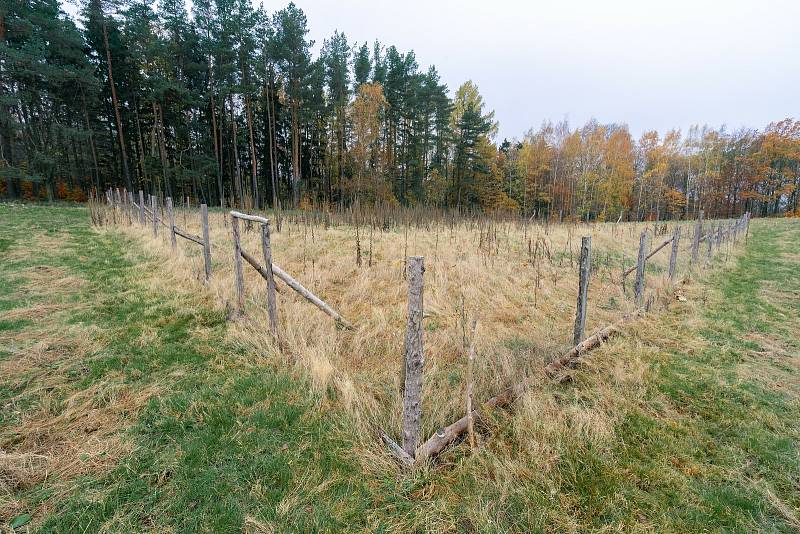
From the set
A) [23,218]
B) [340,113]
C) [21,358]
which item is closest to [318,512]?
[21,358]

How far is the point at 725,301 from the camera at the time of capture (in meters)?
6.69

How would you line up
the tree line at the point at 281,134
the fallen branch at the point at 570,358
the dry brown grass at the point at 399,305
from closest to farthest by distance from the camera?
the dry brown grass at the point at 399,305
the fallen branch at the point at 570,358
the tree line at the point at 281,134

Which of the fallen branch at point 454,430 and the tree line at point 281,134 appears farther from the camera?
the tree line at point 281,134

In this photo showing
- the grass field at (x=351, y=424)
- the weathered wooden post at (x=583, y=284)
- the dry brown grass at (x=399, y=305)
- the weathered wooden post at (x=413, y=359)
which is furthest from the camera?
the weathered wooden post at (x=583, y=284)

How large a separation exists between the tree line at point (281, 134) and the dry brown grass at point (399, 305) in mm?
8004

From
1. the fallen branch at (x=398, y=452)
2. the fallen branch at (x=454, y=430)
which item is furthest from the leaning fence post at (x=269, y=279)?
the fallen branch at (x=454, y=430)

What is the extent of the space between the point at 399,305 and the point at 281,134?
29378mm

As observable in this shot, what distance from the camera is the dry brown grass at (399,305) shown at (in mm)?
3371

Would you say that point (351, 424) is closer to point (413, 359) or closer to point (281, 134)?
point (413, 359)

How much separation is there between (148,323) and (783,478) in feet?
21.8

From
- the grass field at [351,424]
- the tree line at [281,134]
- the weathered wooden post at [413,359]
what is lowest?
the grass field at [351,424]

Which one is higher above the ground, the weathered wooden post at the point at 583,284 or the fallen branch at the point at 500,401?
the weathered wooden post at the point at 583,284

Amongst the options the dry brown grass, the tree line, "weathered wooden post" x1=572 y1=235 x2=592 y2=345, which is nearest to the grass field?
the dry brown grass

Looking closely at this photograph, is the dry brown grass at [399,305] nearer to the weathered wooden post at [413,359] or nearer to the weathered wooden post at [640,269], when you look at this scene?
the weathered wooden post at [640,269]
